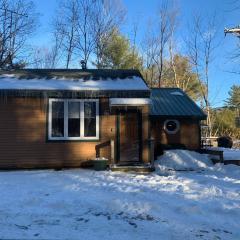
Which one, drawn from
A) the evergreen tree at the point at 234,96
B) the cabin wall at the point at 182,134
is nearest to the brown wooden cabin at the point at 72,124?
the cabin wall at the point at 182,134

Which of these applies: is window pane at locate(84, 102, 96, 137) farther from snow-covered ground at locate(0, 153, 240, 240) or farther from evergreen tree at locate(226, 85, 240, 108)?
evergreen tree at locate(226, 85, 240, 108)

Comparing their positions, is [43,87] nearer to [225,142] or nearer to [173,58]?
[225,142]

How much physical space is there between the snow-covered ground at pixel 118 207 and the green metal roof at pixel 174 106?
20.2 feet

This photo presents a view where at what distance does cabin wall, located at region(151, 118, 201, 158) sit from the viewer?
2006cm

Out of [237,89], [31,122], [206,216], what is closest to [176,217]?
[206,216]

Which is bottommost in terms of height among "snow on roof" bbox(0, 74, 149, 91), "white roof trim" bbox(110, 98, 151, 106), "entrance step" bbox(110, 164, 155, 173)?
"entrance step" bbox(110, 164, 155, 173)

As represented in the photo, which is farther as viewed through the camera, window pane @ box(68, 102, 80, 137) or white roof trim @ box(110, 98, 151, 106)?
window pane @ box(68, 102, 80, 137)

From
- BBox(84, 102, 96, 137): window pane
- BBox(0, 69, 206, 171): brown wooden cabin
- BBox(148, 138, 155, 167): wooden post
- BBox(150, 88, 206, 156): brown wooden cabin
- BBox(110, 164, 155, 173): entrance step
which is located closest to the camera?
BBox(110, 164, 155, 173): entrance step

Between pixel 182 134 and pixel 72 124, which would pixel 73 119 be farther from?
pixel 182 134

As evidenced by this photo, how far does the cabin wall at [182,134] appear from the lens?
2006 cm

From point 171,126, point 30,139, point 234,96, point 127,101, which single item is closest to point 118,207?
point 127,101

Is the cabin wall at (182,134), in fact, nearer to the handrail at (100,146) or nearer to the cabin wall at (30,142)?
the handrail at (100,146)

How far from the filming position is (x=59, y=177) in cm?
1379

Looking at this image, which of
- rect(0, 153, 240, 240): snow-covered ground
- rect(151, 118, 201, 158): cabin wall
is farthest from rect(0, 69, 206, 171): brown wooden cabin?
rect(151, 118, 201, 158): cabin wall
